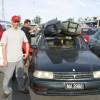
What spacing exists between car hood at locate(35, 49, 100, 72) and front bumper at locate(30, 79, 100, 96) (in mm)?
277

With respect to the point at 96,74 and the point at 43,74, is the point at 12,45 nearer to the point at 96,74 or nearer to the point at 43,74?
the point at 43,74

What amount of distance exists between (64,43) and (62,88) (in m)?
2.27

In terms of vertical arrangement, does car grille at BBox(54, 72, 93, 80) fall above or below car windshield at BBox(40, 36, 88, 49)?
below

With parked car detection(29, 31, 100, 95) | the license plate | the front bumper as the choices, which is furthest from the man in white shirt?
the license plate

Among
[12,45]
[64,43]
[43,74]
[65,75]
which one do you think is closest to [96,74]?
[65,75]

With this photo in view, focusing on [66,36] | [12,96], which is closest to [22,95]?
[12,96]

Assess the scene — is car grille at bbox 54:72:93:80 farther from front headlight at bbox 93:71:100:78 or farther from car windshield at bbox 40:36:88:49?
car windshield at bbox 40:36:88:49

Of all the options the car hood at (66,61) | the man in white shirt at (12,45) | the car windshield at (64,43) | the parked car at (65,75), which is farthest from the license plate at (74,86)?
the car windshield at (64,43)

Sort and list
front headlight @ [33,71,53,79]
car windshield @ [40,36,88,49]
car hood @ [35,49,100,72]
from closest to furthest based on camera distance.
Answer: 1. front headlight @ [33,71,53,79]
2. car hood @ [35,49,100,72]
3. car windshield @ [40,36,88,49]

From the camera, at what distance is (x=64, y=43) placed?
29.5 feet

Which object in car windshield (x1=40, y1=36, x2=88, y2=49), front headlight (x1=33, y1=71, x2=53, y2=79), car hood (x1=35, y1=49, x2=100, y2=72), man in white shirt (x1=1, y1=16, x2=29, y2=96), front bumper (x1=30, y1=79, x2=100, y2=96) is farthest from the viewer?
car windshield (x1=40, y1=36, x2=88, y2=49)

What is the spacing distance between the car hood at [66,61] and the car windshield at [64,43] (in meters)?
0.38

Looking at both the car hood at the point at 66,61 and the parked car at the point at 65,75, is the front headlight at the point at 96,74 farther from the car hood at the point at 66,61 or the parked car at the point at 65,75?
the car hood at the point at 66,61

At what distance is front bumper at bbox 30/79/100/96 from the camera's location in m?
6.93
